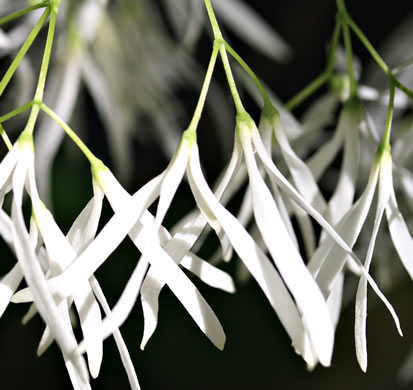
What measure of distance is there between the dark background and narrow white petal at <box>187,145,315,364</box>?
0.52m

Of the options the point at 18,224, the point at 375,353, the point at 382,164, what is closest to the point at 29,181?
the point at 18,224

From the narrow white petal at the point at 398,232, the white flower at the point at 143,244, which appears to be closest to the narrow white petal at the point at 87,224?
the white flower at the point at 143,244

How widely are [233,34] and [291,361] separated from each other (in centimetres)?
44

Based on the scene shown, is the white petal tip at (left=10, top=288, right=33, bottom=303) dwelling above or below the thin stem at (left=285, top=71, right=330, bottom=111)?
above

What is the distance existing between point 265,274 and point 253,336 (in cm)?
61

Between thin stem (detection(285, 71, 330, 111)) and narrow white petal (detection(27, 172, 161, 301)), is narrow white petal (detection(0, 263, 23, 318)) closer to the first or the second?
narrow white petal (detection(27, 172, 161, 301))

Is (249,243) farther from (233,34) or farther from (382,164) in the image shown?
(233,34)

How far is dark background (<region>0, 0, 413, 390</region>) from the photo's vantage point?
0.77m

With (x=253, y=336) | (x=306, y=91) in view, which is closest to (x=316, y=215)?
(x=306, y=91)

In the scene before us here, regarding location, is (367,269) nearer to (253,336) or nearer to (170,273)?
(170,273)

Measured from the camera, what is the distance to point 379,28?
835 mm

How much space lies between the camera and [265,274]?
211mm

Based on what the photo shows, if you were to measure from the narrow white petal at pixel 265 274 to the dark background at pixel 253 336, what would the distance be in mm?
517

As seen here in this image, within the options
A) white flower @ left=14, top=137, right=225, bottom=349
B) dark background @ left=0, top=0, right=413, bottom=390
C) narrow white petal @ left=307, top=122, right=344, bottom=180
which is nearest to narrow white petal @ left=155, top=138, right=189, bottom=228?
white flower @ left=14, top=137, right=225, bottom=349
